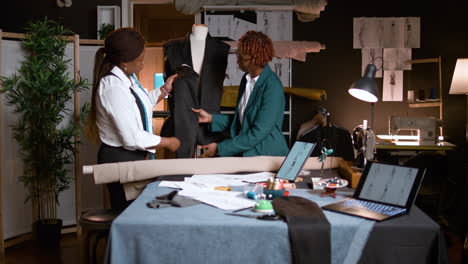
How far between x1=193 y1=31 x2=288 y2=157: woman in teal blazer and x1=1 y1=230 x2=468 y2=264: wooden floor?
5.24 ft

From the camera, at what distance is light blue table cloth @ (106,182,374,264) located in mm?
1990

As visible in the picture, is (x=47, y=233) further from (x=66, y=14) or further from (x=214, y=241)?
(x=214, y=241)

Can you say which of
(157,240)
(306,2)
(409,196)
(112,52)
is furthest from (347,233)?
(306,2)

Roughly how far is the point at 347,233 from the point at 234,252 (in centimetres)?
41

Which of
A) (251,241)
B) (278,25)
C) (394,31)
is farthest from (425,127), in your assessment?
(251,241)

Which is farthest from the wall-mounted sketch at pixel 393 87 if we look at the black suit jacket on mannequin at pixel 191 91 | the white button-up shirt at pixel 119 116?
the white button-up shirt at pixel 119 116

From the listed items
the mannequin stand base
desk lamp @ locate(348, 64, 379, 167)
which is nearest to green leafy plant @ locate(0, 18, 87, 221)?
desk lamp @ locate(348, 64, 379, 167)

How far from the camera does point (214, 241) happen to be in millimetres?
2006

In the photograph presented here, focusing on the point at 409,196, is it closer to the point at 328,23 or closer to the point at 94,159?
the point at 94,159

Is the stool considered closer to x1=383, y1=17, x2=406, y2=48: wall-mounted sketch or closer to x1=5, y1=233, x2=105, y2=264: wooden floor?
x1=5, y1=233, x2=105, y2=264: wooden floor

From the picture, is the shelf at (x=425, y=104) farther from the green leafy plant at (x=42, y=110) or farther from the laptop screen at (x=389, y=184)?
the laptop screen at (x=389, y=184)

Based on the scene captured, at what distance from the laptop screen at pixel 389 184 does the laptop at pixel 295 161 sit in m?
0.42

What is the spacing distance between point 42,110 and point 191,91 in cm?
162

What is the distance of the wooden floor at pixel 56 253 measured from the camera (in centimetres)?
445
